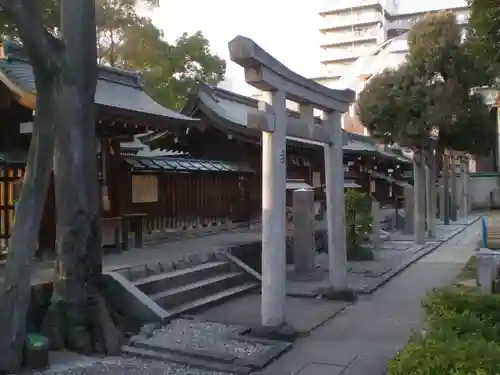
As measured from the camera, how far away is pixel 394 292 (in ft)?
38.8

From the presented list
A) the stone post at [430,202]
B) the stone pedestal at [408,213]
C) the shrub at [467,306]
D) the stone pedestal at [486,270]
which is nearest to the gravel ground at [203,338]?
the shrub at [467,306]

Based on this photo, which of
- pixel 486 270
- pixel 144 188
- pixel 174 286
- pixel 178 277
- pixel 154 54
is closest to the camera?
pixel 486 270

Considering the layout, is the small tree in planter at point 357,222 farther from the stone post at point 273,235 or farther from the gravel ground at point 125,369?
the gravel ground at point 125,369

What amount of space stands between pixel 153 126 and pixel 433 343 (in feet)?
31.3

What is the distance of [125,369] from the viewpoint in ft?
23.0

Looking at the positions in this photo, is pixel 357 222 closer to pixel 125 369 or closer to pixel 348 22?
pixel 125 369

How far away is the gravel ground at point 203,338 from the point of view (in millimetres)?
7496

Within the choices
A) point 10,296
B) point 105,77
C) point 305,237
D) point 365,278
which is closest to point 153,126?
point 105,77

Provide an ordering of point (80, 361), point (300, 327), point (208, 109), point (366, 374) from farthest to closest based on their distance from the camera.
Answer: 1. point (208, 109)
2. point (300, 327)
3. point (80, 361)
4. point (366, 374)

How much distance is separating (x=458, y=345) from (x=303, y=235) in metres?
9.23

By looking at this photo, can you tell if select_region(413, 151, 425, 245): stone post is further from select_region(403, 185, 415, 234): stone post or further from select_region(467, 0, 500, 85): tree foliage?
select_region(467, 0, 500, 85): tree foliage

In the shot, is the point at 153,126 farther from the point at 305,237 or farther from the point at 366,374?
the point at 366,374

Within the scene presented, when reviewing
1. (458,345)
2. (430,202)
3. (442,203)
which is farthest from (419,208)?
(458,345)

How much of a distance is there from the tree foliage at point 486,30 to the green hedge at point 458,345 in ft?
10.2
